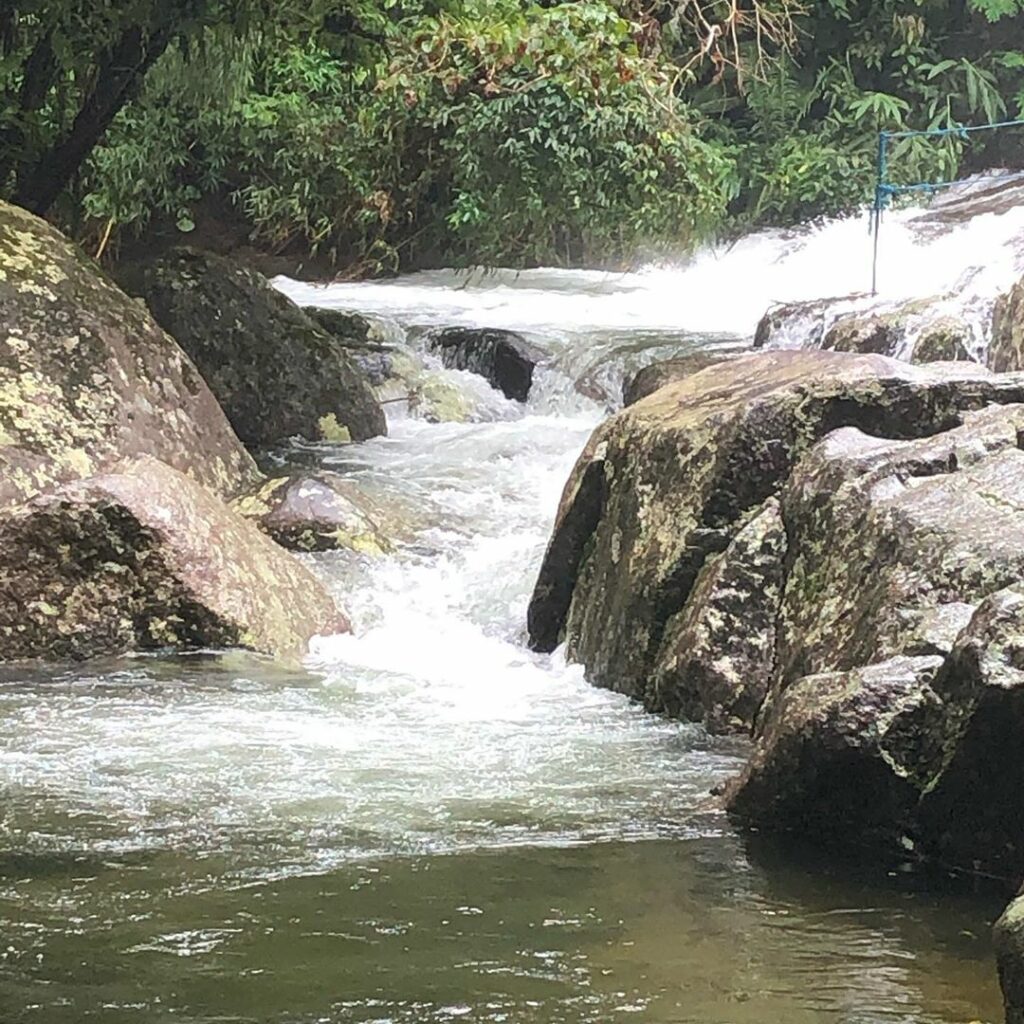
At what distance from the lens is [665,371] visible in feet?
33.5

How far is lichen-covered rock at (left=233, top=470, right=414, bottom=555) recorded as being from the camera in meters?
7.61

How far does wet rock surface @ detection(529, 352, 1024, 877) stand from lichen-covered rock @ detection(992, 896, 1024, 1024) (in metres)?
0.81

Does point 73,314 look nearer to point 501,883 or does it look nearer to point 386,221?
point 501,883

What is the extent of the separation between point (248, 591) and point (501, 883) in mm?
3260

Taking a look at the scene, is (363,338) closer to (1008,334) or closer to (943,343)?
(943,343)

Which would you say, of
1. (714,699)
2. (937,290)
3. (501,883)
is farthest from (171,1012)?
(937,290)

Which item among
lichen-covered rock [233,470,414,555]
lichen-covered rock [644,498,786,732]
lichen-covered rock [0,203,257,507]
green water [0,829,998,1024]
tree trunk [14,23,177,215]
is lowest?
green water [0,829,998,1024]

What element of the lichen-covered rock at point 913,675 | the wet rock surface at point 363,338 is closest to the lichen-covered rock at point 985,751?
the lichen-covered rock at point 913,675

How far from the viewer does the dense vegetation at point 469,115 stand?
9.11 m

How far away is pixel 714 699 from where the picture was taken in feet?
16.3

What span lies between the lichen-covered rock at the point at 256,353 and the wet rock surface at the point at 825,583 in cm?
386

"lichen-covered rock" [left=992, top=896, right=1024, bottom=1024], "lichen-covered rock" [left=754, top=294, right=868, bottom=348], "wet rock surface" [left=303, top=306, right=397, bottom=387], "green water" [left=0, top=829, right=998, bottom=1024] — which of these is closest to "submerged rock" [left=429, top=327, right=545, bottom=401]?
"wet rock surface" [left=303, top=306, right=397, bottom=387]

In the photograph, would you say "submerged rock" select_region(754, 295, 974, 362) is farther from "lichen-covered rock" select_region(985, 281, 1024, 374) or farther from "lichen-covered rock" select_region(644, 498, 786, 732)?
"lichen-covered rock" select_region(644, 498, 786, 732)

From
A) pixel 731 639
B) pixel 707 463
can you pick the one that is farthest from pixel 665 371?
pixel 731 639
